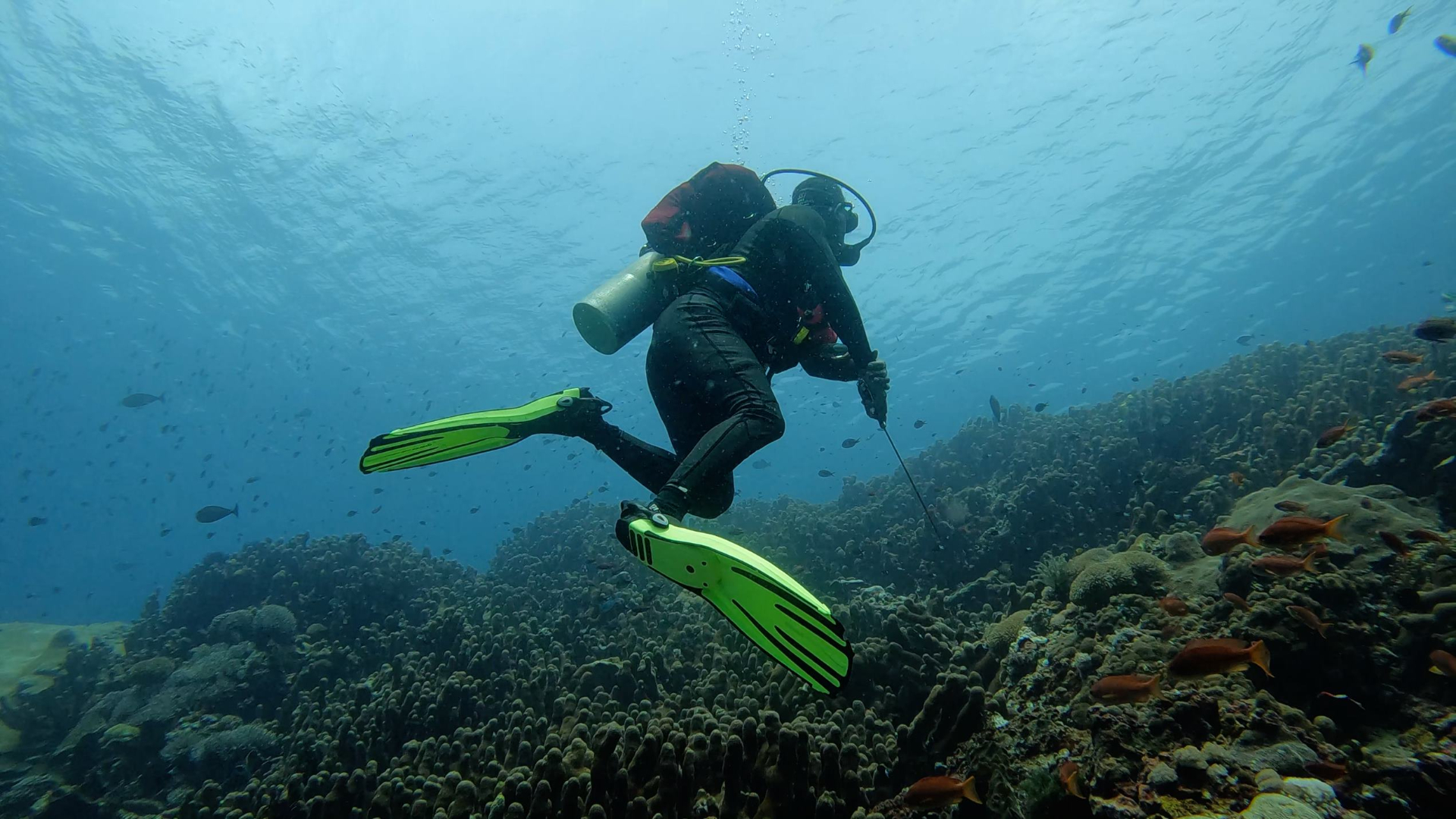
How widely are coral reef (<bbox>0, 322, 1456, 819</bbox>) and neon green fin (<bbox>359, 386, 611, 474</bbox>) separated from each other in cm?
200

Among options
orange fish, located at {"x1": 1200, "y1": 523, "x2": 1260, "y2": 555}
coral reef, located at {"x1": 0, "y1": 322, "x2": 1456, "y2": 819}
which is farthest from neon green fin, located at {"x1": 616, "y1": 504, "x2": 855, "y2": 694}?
orange fish, located at {"x1": 1200, "y1": 523, "x2": 1260, "y2": 555}

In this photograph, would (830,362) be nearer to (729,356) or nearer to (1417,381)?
(729,356)

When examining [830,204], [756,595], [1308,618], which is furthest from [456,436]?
[1308,618]

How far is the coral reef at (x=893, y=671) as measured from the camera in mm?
2803

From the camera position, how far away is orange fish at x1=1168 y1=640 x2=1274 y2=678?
9.42ft

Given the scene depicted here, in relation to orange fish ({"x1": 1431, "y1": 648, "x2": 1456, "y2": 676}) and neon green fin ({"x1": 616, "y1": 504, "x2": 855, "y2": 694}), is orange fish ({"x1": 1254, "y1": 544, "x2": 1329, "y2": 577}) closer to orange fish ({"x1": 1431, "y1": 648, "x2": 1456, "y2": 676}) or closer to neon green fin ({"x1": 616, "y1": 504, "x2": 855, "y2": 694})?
orange fish ({"x1": 1431, "y1": 648, "x2": 1456, "y2": 676})

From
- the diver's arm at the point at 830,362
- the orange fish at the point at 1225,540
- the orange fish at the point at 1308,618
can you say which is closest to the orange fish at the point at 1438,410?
the orange fish at the point at 1225,540

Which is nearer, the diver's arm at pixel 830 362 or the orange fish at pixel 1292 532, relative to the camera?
the orange fish at pixel 1292 532

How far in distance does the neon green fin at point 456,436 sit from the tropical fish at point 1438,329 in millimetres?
8888

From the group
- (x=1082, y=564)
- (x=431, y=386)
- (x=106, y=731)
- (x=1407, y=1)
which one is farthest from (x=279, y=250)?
(x=1407, y=1)

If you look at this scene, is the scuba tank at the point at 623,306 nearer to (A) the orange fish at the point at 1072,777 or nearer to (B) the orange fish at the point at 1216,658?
(A) the orange fish at the point at 1072,777

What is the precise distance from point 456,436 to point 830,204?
3.72m

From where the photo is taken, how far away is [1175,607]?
3893 mm

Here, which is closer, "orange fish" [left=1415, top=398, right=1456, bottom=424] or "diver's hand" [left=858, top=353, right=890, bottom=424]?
"diver's hand" [left=858, top=353, right=890, bottom=424]
